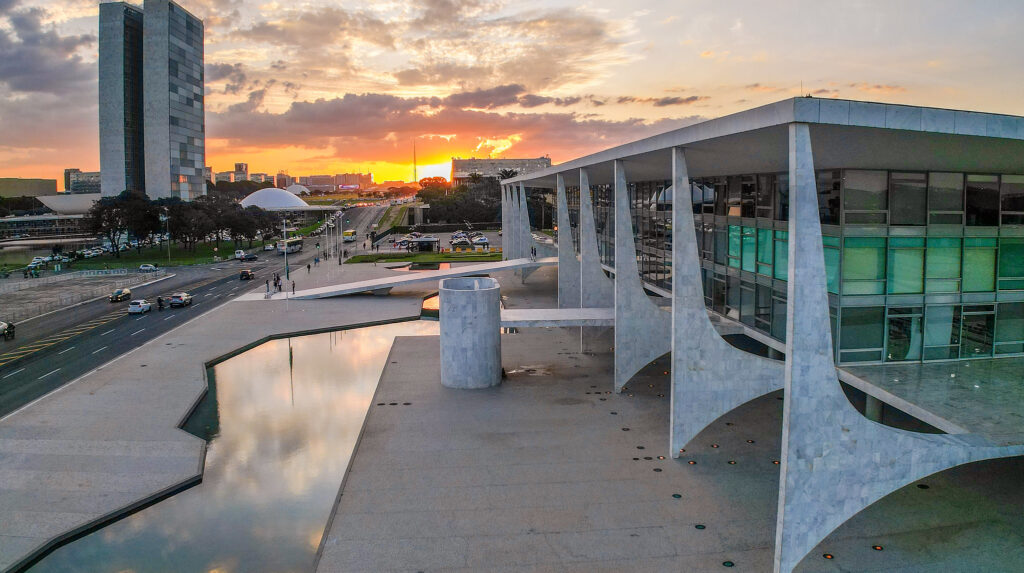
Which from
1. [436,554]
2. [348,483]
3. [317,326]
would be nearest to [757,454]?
[436,554]

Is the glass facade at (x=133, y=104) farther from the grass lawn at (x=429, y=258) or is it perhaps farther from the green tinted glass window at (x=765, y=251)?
the green tinted glass window at (x=765, y=251)

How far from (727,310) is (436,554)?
12.8 meters

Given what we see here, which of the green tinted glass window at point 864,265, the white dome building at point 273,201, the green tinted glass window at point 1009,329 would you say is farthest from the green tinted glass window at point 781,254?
the white dome building at point 273,201

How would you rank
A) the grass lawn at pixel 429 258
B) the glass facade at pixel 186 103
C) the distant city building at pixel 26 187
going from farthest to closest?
the distant city building at pixel 26 187
the glass facade at pixel 186 103
the grass lawn at pixel 429 258

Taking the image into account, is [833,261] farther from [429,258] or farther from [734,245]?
[429,258]

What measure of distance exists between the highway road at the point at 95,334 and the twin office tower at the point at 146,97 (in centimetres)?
5985

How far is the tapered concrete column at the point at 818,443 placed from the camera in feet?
38.2

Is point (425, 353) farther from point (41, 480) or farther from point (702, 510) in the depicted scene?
point (702, 510)

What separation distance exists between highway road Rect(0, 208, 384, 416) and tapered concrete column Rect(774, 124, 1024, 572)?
23104 mm

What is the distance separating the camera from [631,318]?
2303 cm

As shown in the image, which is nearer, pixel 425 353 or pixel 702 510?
pixel 702 510

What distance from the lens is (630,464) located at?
17141 millimetres

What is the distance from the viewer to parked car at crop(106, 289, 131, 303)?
149 feet

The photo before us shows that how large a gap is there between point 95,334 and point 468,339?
71.5ft
